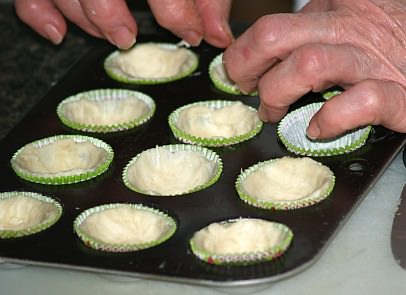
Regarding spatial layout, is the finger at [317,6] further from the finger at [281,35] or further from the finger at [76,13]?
the finger at [76,13]

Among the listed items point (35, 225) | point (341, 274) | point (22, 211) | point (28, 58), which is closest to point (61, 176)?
point (22, 211)

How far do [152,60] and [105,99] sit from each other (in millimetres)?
370

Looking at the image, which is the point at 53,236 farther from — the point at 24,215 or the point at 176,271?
the point at 176,271

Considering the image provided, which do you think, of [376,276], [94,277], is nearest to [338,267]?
[376,276]

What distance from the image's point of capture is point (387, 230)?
229 centimetres

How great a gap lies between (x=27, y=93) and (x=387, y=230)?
5.72ft

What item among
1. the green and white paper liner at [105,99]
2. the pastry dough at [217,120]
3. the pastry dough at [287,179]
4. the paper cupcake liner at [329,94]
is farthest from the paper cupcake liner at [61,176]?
the paper cupcake liner at [329,94]

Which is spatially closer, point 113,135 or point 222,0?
point 113,135

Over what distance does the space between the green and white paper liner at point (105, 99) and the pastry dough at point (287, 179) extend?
563 millimetres

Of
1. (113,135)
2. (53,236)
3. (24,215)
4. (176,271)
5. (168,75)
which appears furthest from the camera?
(168,75)

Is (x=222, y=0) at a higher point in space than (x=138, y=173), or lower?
higher

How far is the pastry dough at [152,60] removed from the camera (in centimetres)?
331

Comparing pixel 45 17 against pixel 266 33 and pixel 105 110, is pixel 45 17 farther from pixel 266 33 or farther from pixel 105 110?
pixel 266 33

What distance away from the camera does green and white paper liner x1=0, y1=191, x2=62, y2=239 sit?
88.4 inches
